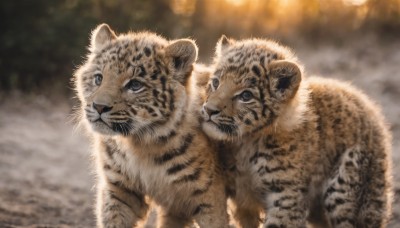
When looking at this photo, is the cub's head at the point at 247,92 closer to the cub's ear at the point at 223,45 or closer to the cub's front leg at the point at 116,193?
the cub's ear at the point at 223,45

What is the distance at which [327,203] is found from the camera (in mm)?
7652

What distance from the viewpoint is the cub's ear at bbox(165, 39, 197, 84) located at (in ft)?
23.3

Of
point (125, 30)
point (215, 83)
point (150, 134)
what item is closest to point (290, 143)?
point (215, 83)

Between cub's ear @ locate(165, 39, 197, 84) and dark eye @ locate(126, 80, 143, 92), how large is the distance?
1.43ft

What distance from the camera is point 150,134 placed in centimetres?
689

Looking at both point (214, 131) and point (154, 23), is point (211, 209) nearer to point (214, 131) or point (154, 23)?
point (214, 131)

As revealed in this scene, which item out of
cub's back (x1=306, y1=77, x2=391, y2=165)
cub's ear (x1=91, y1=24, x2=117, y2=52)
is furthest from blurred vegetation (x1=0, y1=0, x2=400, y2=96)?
cub's ear (x1=91, y1=24, x2=117, y2=52)

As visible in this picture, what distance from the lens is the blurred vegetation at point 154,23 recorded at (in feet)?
57.4

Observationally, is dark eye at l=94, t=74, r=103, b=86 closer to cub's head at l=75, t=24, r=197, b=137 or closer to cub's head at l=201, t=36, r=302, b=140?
cub's head at l=75, t=24, r=197, b=137

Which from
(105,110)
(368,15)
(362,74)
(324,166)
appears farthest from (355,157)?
(368,15)

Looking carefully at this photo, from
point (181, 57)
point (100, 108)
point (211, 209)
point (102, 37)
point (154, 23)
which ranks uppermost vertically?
point (154, 23)

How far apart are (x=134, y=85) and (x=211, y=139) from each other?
994mm

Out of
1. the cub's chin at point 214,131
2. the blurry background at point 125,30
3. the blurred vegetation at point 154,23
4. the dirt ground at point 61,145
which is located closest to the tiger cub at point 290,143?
the cub's chin at point 214,131

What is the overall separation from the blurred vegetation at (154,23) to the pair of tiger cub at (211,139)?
10519 millimetres
